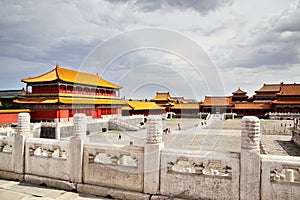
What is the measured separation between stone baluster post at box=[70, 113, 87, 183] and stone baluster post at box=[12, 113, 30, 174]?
197 cm

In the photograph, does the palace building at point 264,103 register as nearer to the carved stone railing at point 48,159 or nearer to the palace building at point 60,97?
the palace building at point 60,97

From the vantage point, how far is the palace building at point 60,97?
100.0 ft

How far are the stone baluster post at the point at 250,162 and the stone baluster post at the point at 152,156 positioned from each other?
1989 millimetres

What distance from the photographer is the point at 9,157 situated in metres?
7.95

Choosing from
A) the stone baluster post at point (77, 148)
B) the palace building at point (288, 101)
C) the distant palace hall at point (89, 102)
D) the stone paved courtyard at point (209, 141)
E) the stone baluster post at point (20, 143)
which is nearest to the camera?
the stone baluster post at point (77, 148)

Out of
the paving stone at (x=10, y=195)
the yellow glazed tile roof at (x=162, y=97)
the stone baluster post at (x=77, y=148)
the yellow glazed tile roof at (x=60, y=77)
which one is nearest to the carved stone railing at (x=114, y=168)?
the stone baluster post at (x=77, y=148)

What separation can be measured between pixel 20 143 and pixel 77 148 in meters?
2.28

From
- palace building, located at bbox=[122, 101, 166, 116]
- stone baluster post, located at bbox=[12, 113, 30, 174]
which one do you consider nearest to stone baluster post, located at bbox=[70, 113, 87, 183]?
stone baluster post, located at bbox=[12, 113, 30, 174]

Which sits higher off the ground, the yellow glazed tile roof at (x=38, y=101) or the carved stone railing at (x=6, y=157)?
the yellow glazed tile roof at (x=38, y=101)

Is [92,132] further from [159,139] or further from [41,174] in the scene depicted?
[159,139]

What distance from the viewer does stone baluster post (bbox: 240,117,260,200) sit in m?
5.20

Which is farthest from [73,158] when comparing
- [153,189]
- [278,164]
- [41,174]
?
[278,164]

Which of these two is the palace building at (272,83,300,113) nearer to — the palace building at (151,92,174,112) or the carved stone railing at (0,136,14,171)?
the palace building at (151,92,174,112)

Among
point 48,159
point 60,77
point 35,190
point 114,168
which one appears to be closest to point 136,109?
point 60,77
